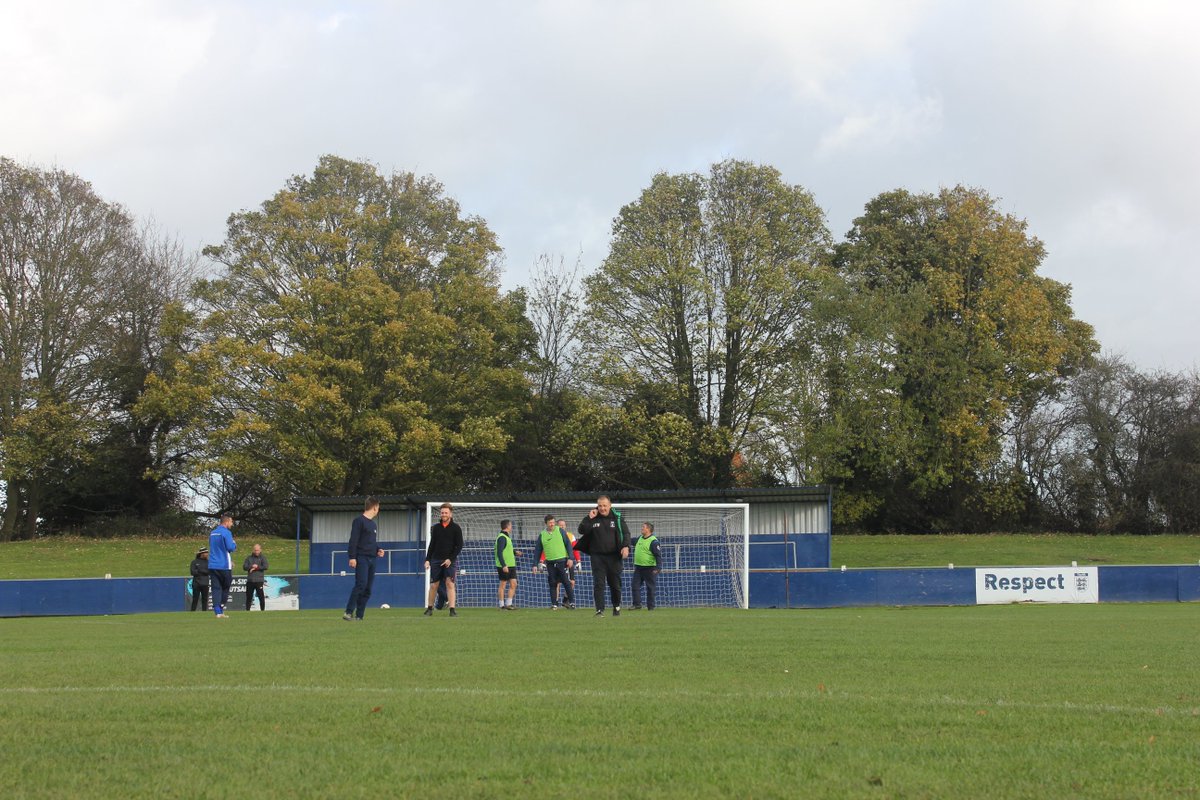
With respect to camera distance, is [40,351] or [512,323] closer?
[40,351]

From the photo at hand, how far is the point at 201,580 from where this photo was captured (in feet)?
83.3

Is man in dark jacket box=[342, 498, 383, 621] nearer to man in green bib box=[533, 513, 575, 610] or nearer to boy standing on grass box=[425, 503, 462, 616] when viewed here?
boy standing on grass box=[425, 503, 462, 616]

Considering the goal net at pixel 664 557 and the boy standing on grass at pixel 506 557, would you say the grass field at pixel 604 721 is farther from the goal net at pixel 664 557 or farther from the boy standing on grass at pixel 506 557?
the goal net at pixel 664 557

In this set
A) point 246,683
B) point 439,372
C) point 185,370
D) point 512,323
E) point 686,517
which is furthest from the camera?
point 512,323

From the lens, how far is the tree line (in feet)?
144

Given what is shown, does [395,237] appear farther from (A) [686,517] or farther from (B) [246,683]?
(B) [246,683]

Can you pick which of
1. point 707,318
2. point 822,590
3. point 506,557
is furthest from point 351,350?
point 506,557

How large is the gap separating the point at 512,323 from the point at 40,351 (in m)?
18.8

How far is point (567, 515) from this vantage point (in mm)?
32031

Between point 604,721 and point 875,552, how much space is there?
1444 inches

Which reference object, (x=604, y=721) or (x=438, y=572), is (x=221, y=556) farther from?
(x=604, y=721)

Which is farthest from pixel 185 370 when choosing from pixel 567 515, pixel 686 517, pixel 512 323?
pixel 686 517

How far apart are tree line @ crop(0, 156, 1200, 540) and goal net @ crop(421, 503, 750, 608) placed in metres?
13.4

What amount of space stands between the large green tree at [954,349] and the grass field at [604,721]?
35372 mm
